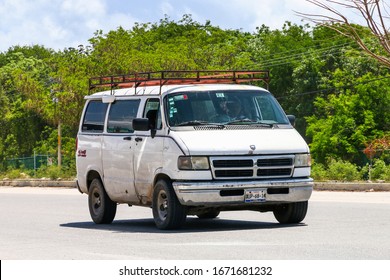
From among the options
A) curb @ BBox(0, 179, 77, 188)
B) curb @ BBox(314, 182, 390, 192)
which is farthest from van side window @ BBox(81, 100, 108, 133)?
curb @ BBox(0, 179, 77, 188)

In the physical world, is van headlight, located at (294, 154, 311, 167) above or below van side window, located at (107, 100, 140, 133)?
below

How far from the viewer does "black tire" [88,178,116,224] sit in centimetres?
1808

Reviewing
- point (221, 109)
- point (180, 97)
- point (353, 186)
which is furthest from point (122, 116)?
point (353, 186)

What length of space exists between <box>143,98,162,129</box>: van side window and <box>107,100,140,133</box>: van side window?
14.8 inches

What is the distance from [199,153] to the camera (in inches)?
598

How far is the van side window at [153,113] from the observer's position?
1643 cm

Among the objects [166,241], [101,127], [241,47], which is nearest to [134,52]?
[241,47]

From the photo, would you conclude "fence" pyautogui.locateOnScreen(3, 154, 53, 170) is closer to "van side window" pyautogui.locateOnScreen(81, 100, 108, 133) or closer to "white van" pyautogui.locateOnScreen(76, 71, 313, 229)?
"van side window" pyautogui.locateOnScreen(81, 100, 108, 133)

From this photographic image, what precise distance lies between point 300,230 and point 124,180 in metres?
3.19

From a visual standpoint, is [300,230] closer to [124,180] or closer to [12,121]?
[124,180]

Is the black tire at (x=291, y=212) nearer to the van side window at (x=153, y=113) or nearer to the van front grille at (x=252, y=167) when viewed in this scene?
the van front grille at (x=252, y=167)

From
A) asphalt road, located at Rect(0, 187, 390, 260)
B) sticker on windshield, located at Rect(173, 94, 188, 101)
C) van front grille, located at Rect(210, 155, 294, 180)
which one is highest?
sticker on windshield, located at Rect(173, 94, 188, 101)

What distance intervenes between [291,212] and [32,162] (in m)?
46.7

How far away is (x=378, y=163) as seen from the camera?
35.7m
